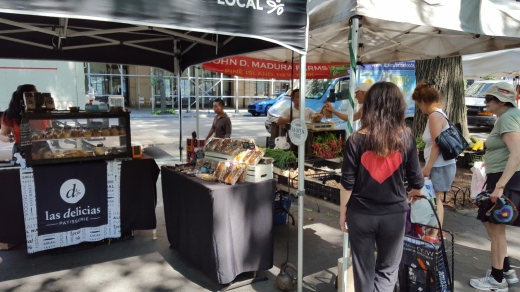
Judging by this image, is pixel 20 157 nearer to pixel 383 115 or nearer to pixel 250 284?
pixel 250 284

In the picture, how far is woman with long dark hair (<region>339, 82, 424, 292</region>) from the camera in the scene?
2207 millimetres

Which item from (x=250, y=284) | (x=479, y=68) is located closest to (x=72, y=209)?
(x=250, y=284)

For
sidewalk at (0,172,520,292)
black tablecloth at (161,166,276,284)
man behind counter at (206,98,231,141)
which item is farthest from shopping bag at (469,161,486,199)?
man behind counter at (206,98,231,141)

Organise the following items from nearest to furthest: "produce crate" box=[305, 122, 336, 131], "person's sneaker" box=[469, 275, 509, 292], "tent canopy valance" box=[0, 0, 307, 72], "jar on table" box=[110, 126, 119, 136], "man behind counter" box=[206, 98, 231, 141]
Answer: "tent canopy valance" box=[0, 0, 307, 72] → "person's sneaker" box=[469, 275, 509, 292] → "jar on table" box=[110, 126, 119, 136] → "produce crate" box=[305, 122, 336, 131] → "man behind counter" box=[206, 98, 231, 141]

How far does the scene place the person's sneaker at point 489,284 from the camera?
3.32 m

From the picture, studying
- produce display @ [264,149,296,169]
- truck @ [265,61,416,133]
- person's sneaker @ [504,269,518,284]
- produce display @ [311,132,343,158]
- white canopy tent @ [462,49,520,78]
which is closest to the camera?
person's sneaker @ [504,269,518,284]

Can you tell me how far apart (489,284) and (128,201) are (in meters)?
3.85

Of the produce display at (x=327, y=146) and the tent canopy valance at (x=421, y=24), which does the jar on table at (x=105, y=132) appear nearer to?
the tent canopy valance at (x=421, y=24)

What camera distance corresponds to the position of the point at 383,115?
86.5 inches

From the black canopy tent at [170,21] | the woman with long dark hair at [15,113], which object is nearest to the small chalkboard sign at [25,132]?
the woman with long dark hair at [15,113]

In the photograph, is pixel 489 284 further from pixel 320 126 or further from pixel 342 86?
pixel 342 86

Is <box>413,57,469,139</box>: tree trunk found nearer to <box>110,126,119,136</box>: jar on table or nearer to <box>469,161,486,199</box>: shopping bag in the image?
<box>469,161,486,199</box>: shopping bag

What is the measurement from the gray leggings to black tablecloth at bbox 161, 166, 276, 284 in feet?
3.78

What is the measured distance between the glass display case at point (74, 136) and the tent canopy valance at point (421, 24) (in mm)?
2472
